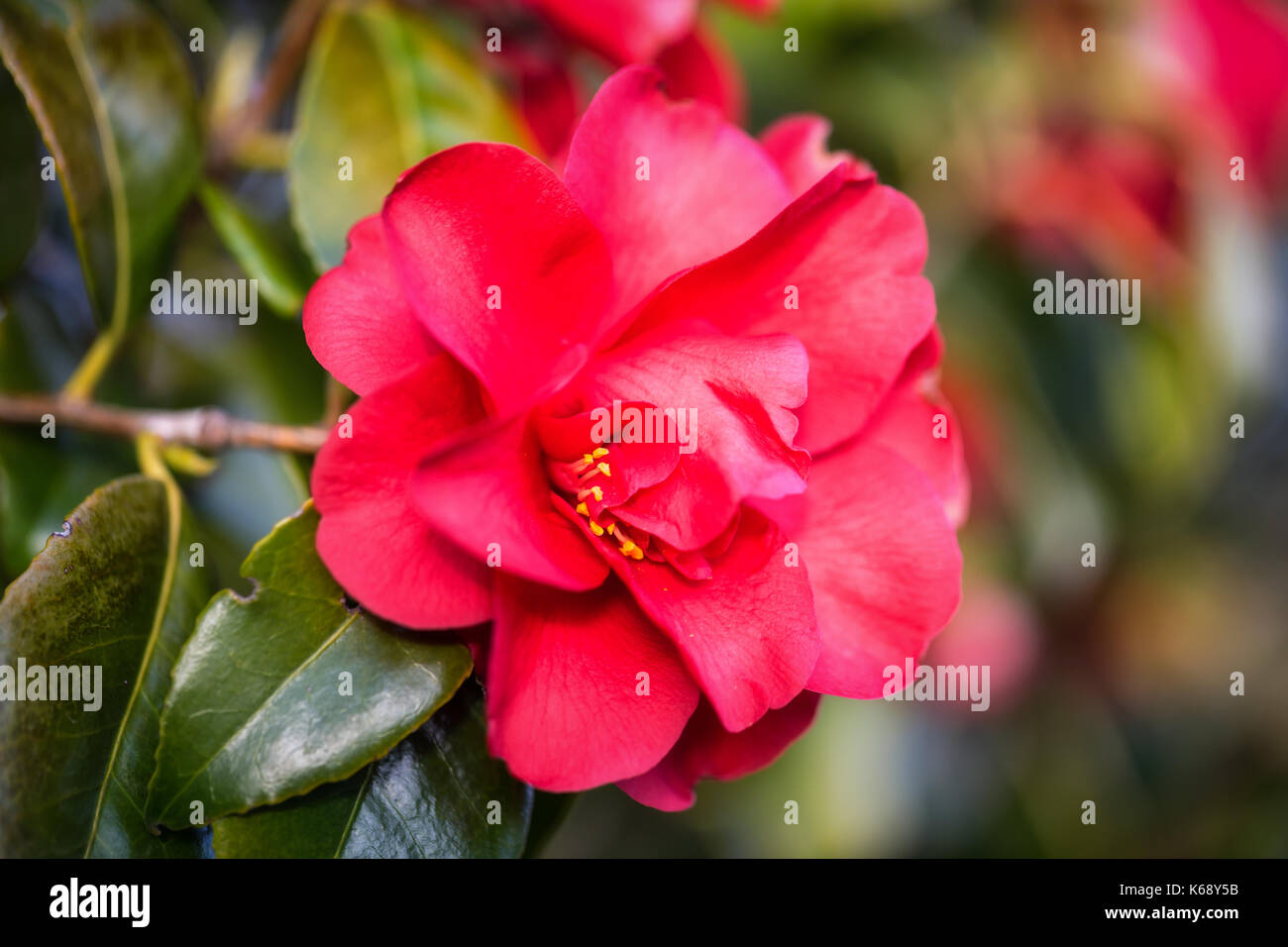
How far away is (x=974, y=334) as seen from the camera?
1.14m

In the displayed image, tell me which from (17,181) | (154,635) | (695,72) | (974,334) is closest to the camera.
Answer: (154,635)

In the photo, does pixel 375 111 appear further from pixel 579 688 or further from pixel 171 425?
pixel 579 688

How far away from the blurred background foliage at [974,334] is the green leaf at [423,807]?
15cm

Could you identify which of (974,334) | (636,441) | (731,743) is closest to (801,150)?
(636,441)

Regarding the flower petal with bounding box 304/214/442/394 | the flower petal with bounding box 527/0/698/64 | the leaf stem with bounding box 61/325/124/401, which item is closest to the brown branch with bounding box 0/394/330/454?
the leaf stem with bounding box 61/325/124/401

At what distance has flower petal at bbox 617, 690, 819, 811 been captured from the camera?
52 cm

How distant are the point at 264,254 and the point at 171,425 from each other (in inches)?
4.6

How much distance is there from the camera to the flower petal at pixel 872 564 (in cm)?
50

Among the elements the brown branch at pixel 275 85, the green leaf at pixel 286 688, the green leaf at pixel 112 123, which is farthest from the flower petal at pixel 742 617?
the brown branch at pixel 275 85

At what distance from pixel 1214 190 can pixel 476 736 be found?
0.95 m

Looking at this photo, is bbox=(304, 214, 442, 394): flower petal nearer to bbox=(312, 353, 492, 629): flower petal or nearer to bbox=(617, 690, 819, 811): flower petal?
bbox=(312, 353, 492, 629): flower petal
